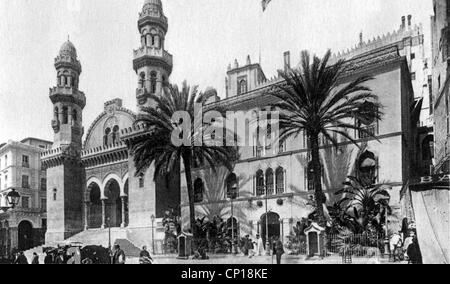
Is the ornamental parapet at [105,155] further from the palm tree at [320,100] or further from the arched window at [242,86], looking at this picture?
the palm tree at [320,100]

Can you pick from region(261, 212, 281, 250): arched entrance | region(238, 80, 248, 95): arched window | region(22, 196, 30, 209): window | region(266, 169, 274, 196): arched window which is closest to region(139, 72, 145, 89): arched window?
region(238, 80, 248, 95): arched window

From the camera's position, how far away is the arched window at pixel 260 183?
26.0 meters

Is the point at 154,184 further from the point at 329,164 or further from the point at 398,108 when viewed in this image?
the point at 398,108

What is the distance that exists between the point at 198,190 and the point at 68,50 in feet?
71.2

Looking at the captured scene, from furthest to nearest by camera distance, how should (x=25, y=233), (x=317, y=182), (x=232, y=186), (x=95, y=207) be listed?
(x=25, y=233) < (x=95, y=207) < (x=232, y=186) < (x=317, y=182)

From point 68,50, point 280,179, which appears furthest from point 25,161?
point 280,179

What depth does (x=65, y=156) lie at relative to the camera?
38406 millimetres

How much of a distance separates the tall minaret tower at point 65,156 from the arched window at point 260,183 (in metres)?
19.8

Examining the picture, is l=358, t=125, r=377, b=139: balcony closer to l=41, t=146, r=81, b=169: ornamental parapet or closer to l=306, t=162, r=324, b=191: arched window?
l=306, t=162, r=324, b=191: arched window

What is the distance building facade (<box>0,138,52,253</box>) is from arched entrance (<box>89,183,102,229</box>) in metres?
7.95

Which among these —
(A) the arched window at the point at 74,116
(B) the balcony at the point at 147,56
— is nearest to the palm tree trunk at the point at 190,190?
(B) the balcony at the point at 147,56

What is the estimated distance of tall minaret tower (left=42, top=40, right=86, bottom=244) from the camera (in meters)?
38.2

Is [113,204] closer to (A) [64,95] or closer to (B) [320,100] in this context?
(A) [64,95]

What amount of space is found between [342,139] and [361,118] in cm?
202
